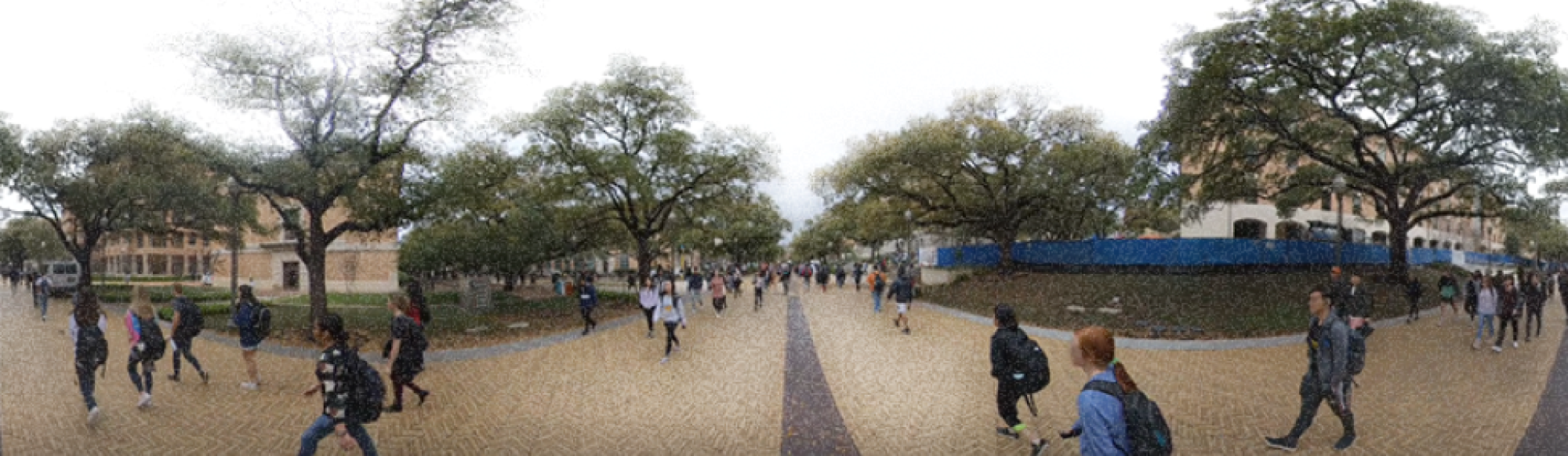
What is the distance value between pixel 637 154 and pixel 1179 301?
1578 cm

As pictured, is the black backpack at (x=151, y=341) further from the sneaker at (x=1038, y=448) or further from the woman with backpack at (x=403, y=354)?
the sneaker at (x=1038, y=448)

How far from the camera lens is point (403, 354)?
5316 millimetres

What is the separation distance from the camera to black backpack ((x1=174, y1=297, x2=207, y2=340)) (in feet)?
19.2

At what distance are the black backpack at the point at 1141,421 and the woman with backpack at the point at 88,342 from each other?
8200 mm

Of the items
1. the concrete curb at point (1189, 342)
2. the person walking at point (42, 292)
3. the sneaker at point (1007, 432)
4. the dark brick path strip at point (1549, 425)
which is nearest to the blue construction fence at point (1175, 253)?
the concrete curb at point (1189, 342)

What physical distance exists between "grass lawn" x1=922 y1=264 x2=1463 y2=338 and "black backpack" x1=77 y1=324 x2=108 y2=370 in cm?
1169

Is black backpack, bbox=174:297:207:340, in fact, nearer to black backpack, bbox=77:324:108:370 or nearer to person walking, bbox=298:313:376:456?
black backpack, bbox=77:324:108:370

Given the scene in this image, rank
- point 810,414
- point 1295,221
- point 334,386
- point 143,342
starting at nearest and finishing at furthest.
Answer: point 334,386 → point 810,414 → point 143,342 → point 1295,221

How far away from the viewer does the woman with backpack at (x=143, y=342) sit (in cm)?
510

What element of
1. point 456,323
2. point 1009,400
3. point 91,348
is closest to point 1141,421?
point 1009,400

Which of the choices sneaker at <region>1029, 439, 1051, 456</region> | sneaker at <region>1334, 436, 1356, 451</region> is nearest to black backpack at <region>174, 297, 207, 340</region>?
sneaker at <region>1029, 439, 1051, 456</region>

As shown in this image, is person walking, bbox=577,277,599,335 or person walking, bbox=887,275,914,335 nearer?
person walking, bbox=887,275,914,335

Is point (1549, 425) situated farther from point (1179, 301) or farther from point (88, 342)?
point (88, 342)

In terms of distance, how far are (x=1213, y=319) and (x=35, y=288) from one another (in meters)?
20.9
